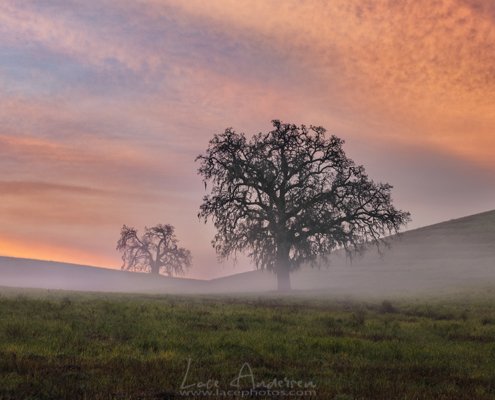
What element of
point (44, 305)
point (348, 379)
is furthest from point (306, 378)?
point (44, 305)

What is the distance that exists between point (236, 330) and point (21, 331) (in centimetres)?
612

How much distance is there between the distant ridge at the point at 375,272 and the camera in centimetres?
5912

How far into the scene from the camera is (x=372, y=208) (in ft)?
158

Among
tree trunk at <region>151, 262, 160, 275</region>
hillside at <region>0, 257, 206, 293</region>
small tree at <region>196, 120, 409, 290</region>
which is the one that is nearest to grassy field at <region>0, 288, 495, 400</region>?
small tree at <region>196, 120, 409, 290</region>

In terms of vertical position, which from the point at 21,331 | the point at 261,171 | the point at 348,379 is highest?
the point at 261,171

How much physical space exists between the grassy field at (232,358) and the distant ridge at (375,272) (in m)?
33.9

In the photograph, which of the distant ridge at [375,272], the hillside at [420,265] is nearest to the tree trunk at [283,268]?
the distant ridge at [375,272]

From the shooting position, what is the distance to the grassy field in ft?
26.6

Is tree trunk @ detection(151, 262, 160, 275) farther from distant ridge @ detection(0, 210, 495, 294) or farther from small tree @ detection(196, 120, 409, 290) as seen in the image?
small tree @ detection(196, 120, 409, 290)

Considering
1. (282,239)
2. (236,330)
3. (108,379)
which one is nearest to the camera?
(108,379)

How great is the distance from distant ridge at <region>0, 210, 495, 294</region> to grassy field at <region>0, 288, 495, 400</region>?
3390 centimetres

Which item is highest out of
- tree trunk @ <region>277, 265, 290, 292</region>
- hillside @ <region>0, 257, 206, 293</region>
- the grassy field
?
hillside @ <region>0, 257, 206, 293</region>

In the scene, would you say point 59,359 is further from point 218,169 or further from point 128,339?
point 218,169

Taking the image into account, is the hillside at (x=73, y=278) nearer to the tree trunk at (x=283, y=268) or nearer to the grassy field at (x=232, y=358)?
the tree trunk at (x=283, y=268)
